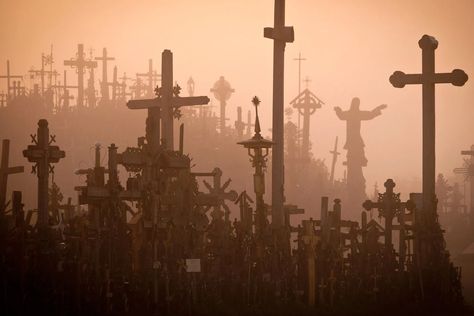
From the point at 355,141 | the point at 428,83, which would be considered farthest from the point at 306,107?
the point at 428,83

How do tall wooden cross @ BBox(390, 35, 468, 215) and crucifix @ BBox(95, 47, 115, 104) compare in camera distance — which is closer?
tall wooden cross @ BBox(390, 35, 468, 215)

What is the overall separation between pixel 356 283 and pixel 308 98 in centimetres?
3514

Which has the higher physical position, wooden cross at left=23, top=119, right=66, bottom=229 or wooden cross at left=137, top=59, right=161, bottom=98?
wooden cross at left=137, top=59, right=161, bottom=98

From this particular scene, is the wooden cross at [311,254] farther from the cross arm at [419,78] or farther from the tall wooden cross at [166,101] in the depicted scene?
the cross arm at [419,78]

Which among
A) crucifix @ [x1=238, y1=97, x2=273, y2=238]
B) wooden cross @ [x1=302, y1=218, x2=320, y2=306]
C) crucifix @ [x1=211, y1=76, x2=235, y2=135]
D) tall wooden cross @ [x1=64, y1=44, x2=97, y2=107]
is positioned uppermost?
tall wooden cross @ [x1=64, y1=44, x2=97, y2=107]

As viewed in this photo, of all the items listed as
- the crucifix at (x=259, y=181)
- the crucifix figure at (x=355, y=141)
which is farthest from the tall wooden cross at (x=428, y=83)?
the crucifix figure at (x=355, y=141)

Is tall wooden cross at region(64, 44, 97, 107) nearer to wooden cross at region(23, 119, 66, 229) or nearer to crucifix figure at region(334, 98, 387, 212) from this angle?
crucifix figure at region(334, 98, 387, 212)

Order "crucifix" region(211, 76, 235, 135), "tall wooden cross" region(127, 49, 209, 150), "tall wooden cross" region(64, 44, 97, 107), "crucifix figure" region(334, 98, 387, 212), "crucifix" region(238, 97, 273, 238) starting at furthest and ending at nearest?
"crucifix" region(211, 76, 235, 135) < "tall wooden cross" region(64, 44, 97, 107) < "crucifix figure" region(334, 98, 387, 212) < "tall wooden cross" region(127, 49, 209, 150) < "crucifix" region(238, 97, 273, 238)

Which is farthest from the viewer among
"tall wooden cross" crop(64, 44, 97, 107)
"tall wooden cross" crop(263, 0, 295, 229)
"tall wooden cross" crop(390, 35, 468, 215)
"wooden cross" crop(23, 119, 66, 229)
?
"tall wooden cross" crop(64, 44, 97, 107)

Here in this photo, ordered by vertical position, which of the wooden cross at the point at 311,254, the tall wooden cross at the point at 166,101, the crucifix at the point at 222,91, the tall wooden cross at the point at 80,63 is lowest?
the wooden cross at the point at 311,254

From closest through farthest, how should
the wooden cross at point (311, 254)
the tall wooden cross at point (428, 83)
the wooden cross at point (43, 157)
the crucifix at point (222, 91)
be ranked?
1. the wooden cross at point (311, 254)
2. the wooden cross at point (43, 157)
3. the tall wooden cross at point (428, 83)
4. the crucifix at point (222, 91)

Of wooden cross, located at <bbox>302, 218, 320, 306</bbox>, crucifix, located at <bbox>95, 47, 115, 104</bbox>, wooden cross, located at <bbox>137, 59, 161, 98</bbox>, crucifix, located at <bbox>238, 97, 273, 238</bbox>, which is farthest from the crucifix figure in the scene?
wooden cross, located at <bbox>302, 218, 320, 306</bbox>

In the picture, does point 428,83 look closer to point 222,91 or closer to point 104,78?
point 222,91

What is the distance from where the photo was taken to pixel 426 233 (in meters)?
23.8
